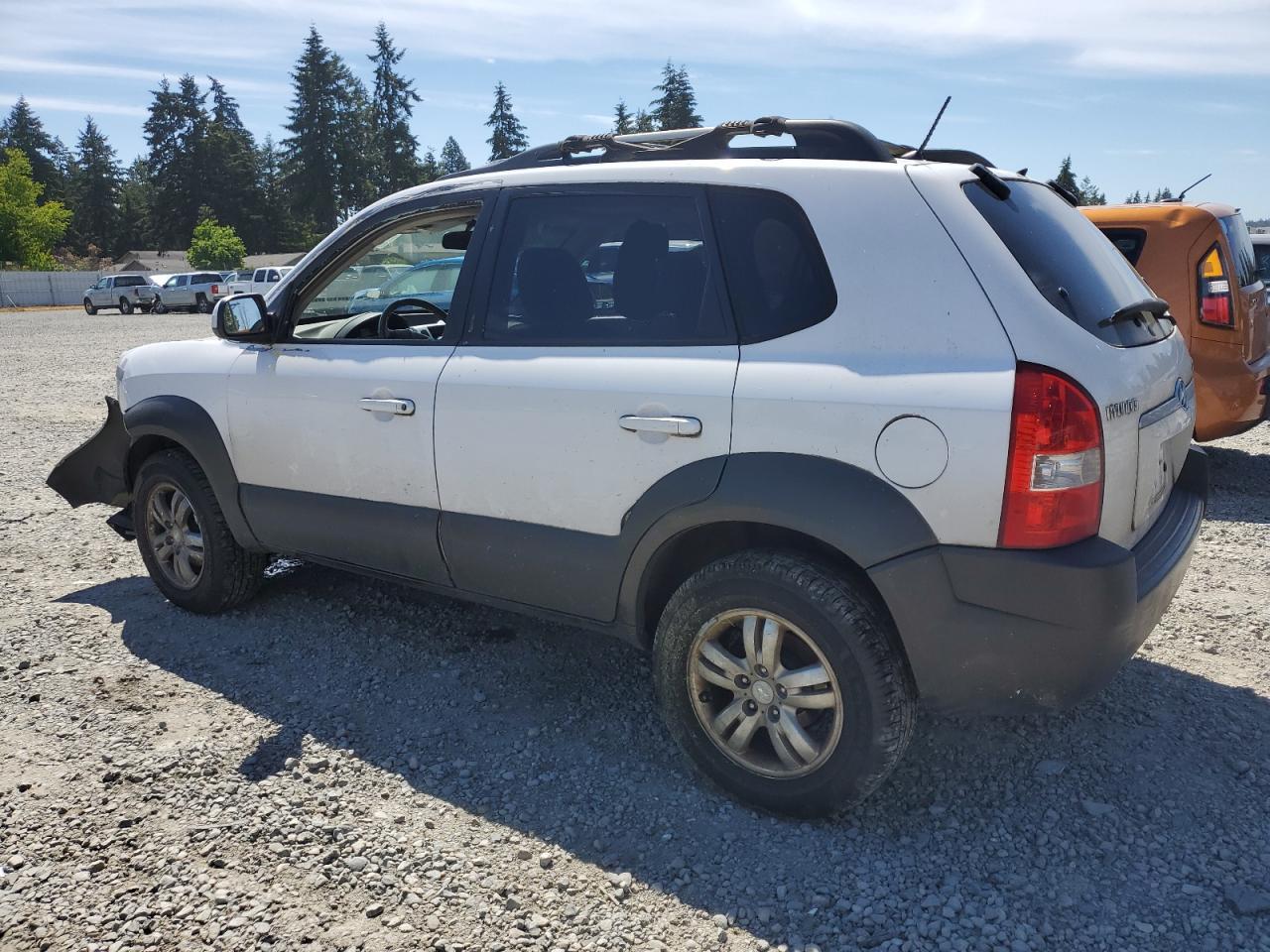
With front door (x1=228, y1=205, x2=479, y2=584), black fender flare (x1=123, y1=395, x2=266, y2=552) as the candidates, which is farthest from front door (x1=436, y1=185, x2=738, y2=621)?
black fender flare (x1=123, y1=395, x2=266, y2=552)

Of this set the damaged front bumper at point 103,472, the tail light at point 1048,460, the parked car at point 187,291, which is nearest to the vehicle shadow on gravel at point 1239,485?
the tail light at point 1048,460

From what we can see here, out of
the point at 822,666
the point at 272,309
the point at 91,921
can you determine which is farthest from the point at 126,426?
the point at 822,666

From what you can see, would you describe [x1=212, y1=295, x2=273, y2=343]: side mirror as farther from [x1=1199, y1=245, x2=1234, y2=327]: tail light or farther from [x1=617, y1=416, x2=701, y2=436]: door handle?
[x1=1199, y1=245, x2=1234, y2=327]: tail light

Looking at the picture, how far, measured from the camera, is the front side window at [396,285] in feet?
12.8

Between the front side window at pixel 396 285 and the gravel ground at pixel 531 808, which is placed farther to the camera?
the front side window at pixel 396 285

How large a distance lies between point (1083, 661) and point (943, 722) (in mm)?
1084

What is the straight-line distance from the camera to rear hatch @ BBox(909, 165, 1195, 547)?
8.46 ft

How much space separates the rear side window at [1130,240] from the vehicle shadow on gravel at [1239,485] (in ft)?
5.50

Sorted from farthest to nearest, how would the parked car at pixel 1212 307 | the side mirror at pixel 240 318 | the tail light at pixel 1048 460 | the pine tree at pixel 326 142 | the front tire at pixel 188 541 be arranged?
1. the pine tree at pixel 326 142
2. the parked car at pixel 1212 307
3. the front tire at pixel 188 541
4. the side mirror at pixel 240 318
5. the tail light at pixel 1048 460

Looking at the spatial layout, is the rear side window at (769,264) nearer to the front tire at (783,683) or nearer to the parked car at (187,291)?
the front tire at (783,683)

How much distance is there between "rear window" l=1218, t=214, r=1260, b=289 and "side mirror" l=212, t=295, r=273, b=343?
593 centimetres

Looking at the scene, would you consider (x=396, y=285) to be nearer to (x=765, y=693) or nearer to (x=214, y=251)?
(x=765, y=693)

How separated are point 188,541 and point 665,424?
2800 mm

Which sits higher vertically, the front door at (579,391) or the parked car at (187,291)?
the front door at (579,391)
